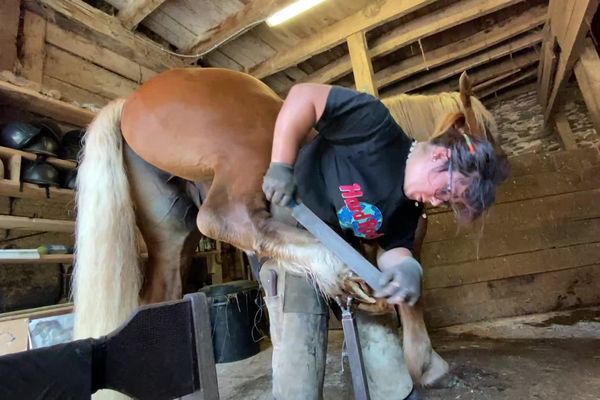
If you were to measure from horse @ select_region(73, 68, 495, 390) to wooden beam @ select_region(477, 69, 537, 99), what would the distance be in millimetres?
3606

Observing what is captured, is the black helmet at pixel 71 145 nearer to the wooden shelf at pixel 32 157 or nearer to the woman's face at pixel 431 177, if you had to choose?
the wooden shelf at pixel 32 157

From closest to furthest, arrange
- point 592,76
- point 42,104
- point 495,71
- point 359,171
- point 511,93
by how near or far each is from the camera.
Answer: point 359,171, point 42,104, point 592,76, point 495,71, point 511,93

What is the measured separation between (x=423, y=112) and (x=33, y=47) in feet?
6.72

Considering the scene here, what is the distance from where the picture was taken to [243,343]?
89.8 inches

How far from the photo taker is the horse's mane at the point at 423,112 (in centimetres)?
162

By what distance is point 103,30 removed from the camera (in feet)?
7.41

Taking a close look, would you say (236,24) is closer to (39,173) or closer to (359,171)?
(39,173)

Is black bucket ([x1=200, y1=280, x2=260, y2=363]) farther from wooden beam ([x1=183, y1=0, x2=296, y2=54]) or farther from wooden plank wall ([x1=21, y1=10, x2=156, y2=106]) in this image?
wooden beam ([x1=183, y1=0, x2=296, y2=54])

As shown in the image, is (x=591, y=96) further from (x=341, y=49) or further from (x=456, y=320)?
(x=341, y=49)

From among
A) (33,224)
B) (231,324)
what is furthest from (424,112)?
(33,224)

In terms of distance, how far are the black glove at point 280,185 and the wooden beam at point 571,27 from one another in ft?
5.77

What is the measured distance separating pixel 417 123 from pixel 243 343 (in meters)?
1.60

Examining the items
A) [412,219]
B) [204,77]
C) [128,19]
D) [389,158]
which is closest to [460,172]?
[389,158]

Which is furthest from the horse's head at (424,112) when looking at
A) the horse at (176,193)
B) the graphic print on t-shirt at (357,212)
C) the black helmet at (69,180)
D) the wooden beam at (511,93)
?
the wooden beam at (511,93)
